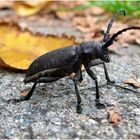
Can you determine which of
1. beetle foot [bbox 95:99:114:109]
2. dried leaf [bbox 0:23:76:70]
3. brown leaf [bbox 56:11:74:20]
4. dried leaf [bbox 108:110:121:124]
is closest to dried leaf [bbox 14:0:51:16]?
brown leaf [bbox 56:11:74:20]

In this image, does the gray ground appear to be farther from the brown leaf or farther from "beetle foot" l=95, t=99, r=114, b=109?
the brown leaf

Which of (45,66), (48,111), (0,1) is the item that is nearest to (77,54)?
(45,66)

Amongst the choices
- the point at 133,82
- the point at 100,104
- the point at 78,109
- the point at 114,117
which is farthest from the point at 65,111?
the point at 133,82

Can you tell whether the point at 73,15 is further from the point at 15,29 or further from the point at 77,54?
the point at 77,54

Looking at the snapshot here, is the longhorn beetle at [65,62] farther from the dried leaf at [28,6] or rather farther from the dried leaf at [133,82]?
the dried leaf at [28,6]

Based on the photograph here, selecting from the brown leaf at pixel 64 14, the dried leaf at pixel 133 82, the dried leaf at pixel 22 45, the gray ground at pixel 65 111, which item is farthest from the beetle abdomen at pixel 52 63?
the brown leaf at pixel 64 14

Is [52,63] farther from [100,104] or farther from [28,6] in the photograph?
[28,6]

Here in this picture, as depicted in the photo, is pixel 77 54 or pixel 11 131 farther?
pixel 77 54
